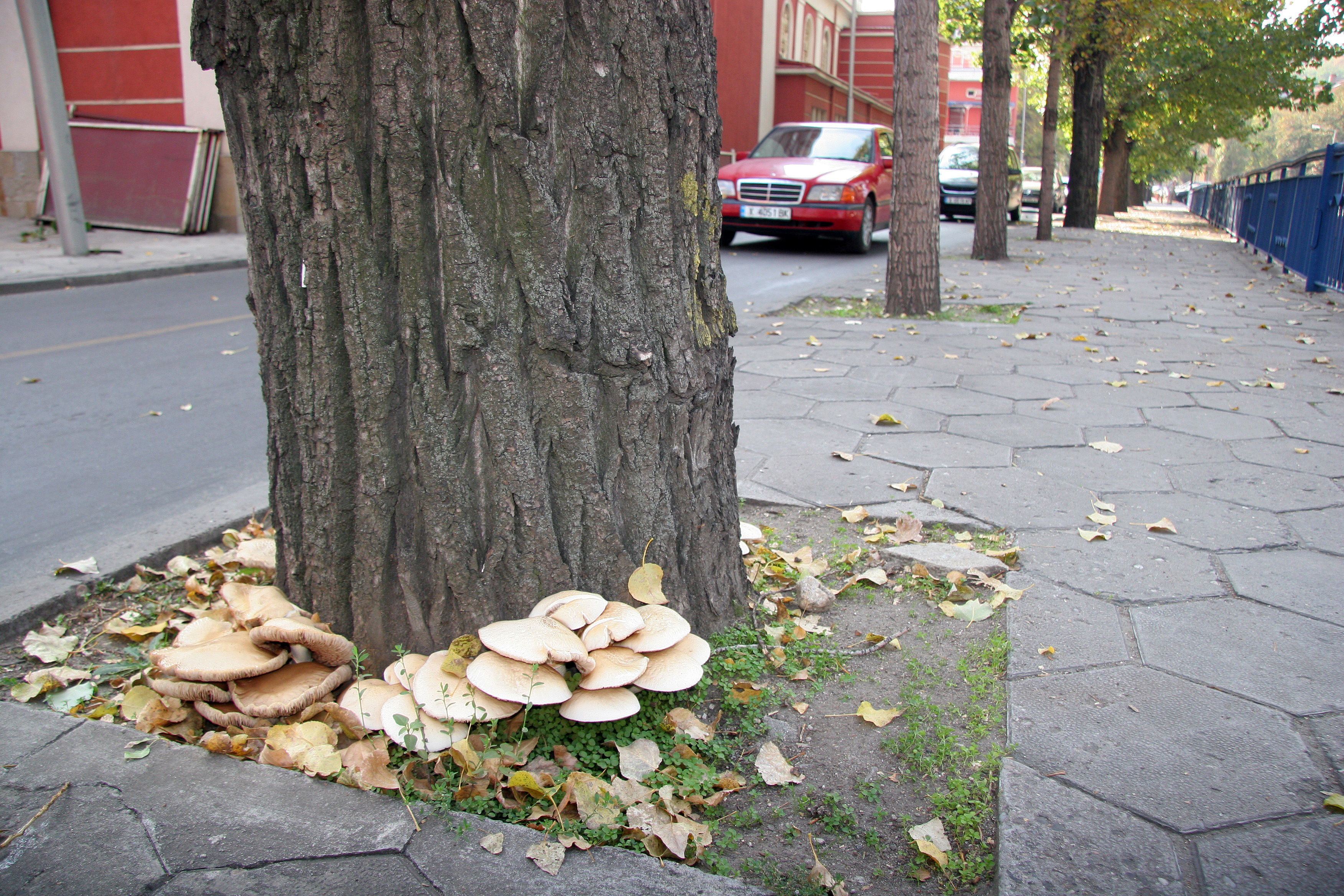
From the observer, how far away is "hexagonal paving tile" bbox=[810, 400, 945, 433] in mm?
4168

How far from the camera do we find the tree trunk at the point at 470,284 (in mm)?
1741

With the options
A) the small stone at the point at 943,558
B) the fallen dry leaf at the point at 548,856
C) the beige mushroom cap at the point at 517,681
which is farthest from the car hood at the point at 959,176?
the fallen dry leaf at the point at 548,856

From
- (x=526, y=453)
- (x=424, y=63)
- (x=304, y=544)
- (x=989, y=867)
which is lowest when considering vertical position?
(x=989, y=867)

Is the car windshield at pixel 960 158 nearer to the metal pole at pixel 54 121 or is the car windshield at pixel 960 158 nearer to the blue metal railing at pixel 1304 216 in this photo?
the blue metal railing at pixel 1304 216

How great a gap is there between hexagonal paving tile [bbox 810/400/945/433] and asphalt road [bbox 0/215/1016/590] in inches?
96.3

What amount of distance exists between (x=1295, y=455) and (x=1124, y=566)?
166 centimetres

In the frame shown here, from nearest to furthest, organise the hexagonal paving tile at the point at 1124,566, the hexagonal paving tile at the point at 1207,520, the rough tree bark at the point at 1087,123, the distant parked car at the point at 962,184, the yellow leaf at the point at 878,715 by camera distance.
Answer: the yellow leaf at the point at 878,715 → the hexagonal paving tile at the point at 1124,566 → the hexagonal paving tile at the point at 1207,520 → the rough tree bark at the point at 1087,123 → the distant parked car at the point at 962,184

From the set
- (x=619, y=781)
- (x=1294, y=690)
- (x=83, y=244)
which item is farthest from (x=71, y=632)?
(x=83, y=244)

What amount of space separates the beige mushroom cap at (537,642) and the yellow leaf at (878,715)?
2.05 feet

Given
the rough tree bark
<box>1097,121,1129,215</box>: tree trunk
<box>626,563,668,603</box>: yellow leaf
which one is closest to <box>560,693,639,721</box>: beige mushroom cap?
<box>626,563,668,603</box>: yellow leaf

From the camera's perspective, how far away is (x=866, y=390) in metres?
4.90

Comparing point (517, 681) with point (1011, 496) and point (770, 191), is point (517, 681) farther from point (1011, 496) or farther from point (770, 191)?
point (770, 191)

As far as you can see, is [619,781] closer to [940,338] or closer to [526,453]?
[526,453]

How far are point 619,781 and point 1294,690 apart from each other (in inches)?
58.5
